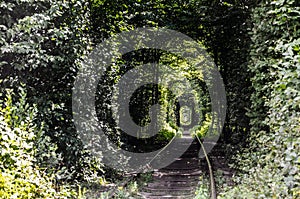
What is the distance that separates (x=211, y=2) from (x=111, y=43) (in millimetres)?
4465

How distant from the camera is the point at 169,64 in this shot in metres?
26.7

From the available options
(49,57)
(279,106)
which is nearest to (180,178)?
(279,106)

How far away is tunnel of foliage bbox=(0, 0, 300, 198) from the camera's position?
5262 mm

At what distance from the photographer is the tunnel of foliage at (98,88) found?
526cm

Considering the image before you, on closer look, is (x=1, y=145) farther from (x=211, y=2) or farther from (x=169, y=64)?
(x=169, y=64)

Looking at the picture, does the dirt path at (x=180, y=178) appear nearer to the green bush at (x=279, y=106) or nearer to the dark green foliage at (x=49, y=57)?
the green bush at (x=279, y=106)

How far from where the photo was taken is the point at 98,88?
10984mm

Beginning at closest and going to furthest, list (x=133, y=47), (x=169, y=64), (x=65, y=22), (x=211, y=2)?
(x=65, y=22), (x=211, y=2), (x=133, y=47), (x=169, y=64)

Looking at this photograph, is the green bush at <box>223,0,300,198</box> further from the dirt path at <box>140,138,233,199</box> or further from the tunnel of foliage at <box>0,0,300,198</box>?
the dirt path at <box>140,138,233,199</box>

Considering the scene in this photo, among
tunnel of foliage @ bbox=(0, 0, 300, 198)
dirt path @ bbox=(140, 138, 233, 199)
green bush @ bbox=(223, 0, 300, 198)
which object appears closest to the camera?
green bush @ bbox=(223, 0, 300, 198)

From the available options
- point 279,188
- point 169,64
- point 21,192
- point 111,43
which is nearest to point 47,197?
point 21,192

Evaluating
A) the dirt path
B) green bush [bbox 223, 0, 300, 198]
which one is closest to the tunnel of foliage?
green bush [bbox 223, 0, 300, 198]

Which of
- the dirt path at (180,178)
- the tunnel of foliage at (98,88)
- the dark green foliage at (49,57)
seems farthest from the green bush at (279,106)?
the dark green foliage at (49,57)

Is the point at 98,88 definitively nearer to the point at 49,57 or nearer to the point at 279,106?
the point at 49,57
